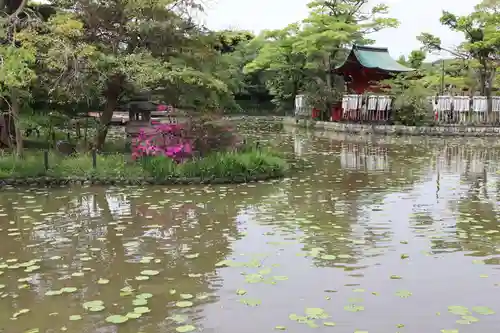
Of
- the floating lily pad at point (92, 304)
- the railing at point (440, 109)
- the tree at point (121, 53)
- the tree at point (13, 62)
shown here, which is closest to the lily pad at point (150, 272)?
the floating lily pad at point (92, 304)

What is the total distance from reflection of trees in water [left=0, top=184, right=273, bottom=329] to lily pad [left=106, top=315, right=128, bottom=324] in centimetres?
35

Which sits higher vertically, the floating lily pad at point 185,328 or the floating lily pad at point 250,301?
the floating lily pad at point 250,301

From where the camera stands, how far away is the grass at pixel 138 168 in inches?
475

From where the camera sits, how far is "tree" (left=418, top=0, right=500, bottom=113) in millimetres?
27828

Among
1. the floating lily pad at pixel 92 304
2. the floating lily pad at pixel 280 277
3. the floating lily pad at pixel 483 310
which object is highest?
the floating lily pad at pixel 92 304

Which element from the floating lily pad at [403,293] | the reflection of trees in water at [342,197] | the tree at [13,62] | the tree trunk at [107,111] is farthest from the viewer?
the tree trunk at [107,111]

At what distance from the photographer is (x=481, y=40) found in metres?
28.9

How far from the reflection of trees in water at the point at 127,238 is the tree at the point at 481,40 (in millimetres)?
21367

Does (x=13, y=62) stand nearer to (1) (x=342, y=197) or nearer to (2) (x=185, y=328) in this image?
(1) (x=342, y=197)

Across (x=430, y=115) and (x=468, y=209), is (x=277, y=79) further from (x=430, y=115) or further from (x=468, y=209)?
(x=468, y=209)

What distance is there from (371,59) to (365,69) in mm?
844

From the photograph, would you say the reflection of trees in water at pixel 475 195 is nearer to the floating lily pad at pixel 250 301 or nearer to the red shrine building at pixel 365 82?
the floating lily pad at pixel 250 301

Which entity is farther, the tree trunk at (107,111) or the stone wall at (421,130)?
the stone wall at (421,130)

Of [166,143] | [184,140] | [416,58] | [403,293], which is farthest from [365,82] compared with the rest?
[403,293]
